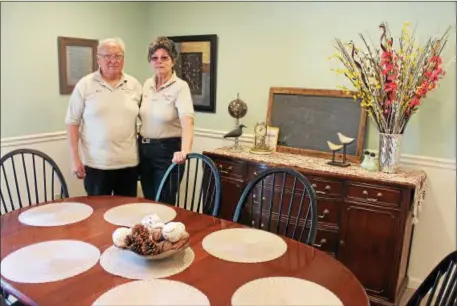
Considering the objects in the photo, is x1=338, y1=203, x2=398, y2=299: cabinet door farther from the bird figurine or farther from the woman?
the woman

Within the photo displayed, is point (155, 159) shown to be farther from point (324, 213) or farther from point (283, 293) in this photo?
point (283, 293)

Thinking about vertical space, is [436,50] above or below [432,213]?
above

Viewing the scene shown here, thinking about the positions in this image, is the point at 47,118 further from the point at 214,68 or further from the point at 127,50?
the point at 214,68

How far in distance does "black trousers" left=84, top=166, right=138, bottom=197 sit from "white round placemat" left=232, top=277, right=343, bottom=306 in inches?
61.4

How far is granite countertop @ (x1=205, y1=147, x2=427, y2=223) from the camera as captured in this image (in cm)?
238

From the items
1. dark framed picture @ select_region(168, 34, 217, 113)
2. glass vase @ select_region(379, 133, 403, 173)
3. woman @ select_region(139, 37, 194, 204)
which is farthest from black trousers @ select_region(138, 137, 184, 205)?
glass vase @ select_region(379, 133, 403, 173)

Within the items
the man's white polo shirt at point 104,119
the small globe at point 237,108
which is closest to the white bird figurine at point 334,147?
the small globe at point 237,108

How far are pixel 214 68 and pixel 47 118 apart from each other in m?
1.42

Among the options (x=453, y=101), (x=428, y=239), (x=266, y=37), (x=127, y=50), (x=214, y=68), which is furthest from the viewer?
(x=127, y=50)

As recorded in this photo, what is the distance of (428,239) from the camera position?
9.01 ft

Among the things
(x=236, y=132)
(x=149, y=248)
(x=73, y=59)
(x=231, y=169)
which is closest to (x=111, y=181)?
(x=231, y=169)

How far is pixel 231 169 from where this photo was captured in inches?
116

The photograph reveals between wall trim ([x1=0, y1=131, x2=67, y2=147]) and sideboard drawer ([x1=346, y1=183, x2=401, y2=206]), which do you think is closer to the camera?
sideboard drawer ([x1=346, y1=183, x2=401, y2=206])

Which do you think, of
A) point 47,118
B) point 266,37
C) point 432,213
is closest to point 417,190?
point 432,213
